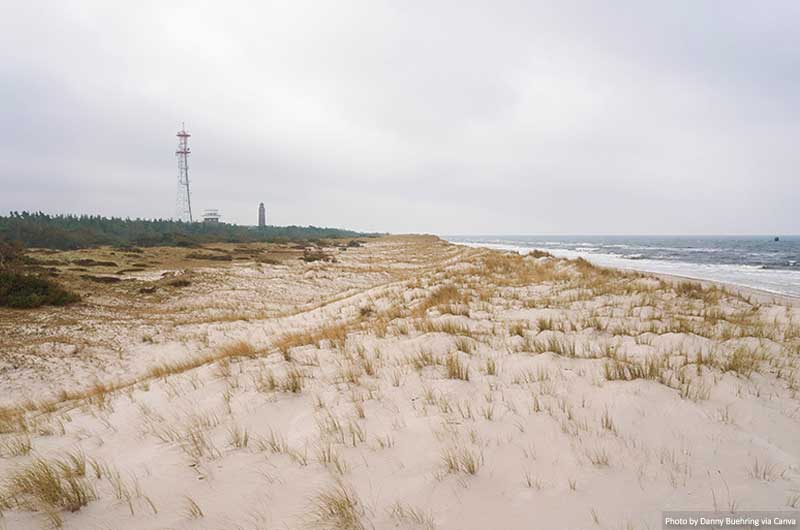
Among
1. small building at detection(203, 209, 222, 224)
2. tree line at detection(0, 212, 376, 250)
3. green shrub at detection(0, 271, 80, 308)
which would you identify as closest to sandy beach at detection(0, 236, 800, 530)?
green shrub at detection(0, 271, 80, 308)

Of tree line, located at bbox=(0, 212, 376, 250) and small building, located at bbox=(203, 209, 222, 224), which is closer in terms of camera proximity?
tree line, located at bbox=(0, 212, 376, 250)

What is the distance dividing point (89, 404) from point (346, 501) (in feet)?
16.2

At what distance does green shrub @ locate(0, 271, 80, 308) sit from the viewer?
12.3m

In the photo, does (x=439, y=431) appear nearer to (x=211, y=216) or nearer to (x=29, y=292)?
(x=29, y=292)

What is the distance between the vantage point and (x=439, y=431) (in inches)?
127

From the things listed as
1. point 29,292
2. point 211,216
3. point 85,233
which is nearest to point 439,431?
point 29,292

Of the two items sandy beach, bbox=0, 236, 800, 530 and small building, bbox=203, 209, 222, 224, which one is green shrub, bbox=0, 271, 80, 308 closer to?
sandy beach, bbox=0, 236, 800, 530

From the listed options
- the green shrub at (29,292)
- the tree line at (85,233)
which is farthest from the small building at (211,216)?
the green shrub at (29,292)

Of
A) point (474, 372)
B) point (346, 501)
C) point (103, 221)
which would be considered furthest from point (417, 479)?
point (103, 221)

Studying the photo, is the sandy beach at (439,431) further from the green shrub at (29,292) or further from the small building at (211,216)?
the small building at (211,216)

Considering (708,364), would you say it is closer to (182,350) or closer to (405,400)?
(405,400)

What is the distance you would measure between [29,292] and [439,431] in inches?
671

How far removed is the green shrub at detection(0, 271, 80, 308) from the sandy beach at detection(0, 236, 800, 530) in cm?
668

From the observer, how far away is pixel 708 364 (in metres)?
4.29
